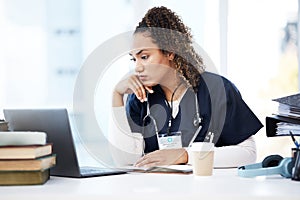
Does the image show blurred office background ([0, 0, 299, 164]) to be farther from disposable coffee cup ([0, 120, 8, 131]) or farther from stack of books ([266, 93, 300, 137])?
disposable coffee cup ([0, 120, 8, 131])

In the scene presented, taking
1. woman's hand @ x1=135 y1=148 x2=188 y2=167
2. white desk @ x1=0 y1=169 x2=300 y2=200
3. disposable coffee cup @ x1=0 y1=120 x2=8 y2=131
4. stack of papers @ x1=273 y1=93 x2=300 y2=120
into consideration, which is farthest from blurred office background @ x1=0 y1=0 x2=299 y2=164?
white desk @ x1=0 y1=169 x2=300 y2=200

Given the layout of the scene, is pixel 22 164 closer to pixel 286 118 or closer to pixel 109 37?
pixel 286 118

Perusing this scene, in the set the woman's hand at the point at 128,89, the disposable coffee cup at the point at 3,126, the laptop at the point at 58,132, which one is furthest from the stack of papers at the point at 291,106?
the disposable coffee cup at the point at 3,126

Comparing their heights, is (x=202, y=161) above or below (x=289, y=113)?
below

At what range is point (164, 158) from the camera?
173 centimetres

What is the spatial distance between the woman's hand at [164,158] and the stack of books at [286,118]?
0.91ft

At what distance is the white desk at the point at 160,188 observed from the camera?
1.11 meters

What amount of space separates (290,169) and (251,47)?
71.5 inches

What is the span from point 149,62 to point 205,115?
0.94 feet

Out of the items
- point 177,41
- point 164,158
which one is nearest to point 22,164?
point 164,158

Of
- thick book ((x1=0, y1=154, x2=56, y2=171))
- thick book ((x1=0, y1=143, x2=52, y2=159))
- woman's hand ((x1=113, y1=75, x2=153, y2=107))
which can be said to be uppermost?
woman's hand ((x1=113, y1=75, x2=153, y2=107))

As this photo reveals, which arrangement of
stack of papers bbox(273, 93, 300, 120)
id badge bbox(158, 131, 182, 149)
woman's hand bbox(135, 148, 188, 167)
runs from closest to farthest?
stack of papers bbox(273, 93, 300, 120), woman's hand bbox(135, 148, 188, 167), id badge bbox(158, 131, 182, 149)

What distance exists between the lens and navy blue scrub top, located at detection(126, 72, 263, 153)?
2.04 meters

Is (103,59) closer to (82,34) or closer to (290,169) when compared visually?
(290,169)
